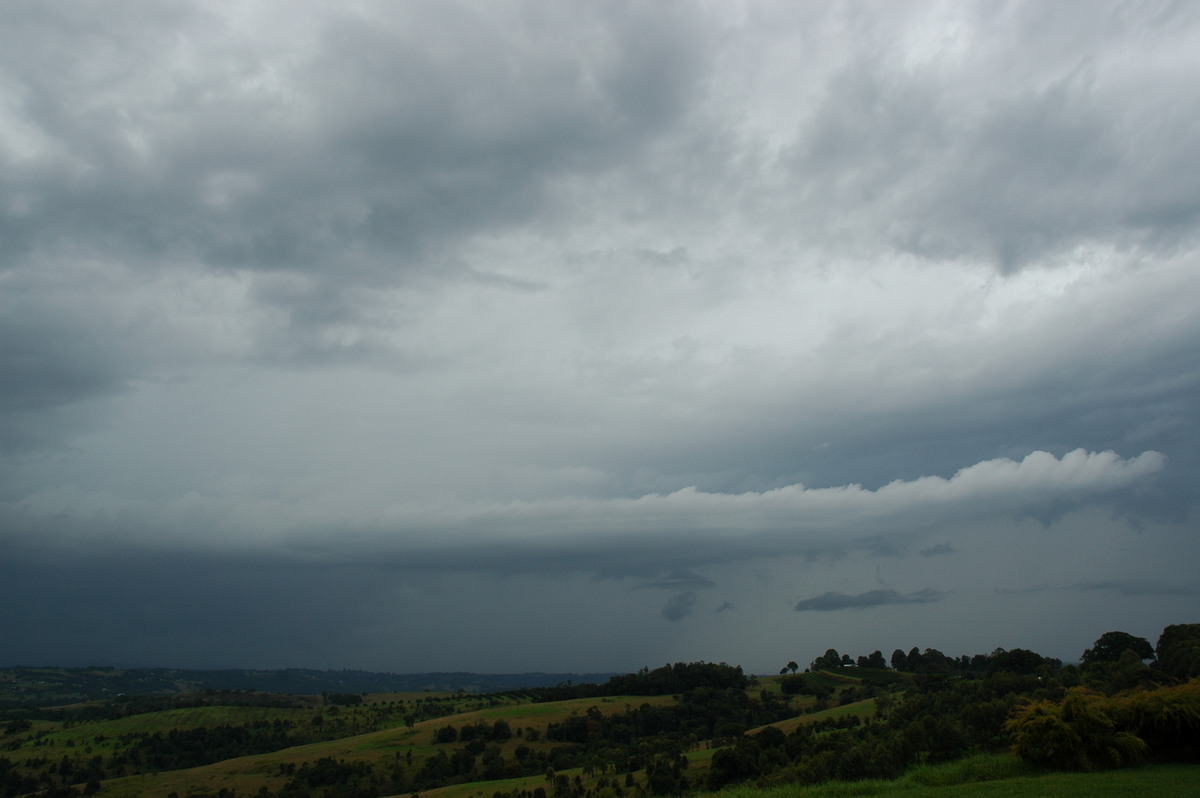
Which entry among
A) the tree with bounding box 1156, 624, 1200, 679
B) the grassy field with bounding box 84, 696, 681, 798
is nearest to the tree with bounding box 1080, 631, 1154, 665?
the tree with bounding box 1156, 624, 1200, 679

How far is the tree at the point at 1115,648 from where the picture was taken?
104 meters

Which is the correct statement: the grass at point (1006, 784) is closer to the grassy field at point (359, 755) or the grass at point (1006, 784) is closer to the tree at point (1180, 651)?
the tree at point (1180, 651)

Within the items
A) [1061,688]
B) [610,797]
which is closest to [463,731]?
[610,797]

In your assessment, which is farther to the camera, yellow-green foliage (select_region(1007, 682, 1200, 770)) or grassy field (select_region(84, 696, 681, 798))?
grassy field (select_region(84, 696, 681, 798))

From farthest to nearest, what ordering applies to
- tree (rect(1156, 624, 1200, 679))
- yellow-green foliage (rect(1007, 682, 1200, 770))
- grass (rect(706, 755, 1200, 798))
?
tree (rect(1156, 624, 1200, 679))
yellow-green foliage (rect(1007, 682, 1200, 770))
grass (rect(706, 755, 1200, 798))

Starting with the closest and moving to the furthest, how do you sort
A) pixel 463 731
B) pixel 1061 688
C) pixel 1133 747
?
pixel 1133 747
pixel 1061 688
pixel 463 731

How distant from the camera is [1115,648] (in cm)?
10819

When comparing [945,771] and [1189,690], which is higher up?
[1189,690]

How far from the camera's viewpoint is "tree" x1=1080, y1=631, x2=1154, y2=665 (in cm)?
10362

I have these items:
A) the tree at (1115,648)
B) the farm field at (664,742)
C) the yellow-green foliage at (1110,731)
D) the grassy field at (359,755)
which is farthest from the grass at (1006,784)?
the tree at (1115,648)

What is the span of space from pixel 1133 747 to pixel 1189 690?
4.83 metres

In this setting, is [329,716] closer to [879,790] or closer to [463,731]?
[463,731]

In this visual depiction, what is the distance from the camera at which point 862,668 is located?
18050 centimetres

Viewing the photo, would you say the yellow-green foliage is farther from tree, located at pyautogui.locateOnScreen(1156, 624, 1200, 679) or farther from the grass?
tree, located at pyautogui.locateOnScreen(1156, 624, 1200, 679)
